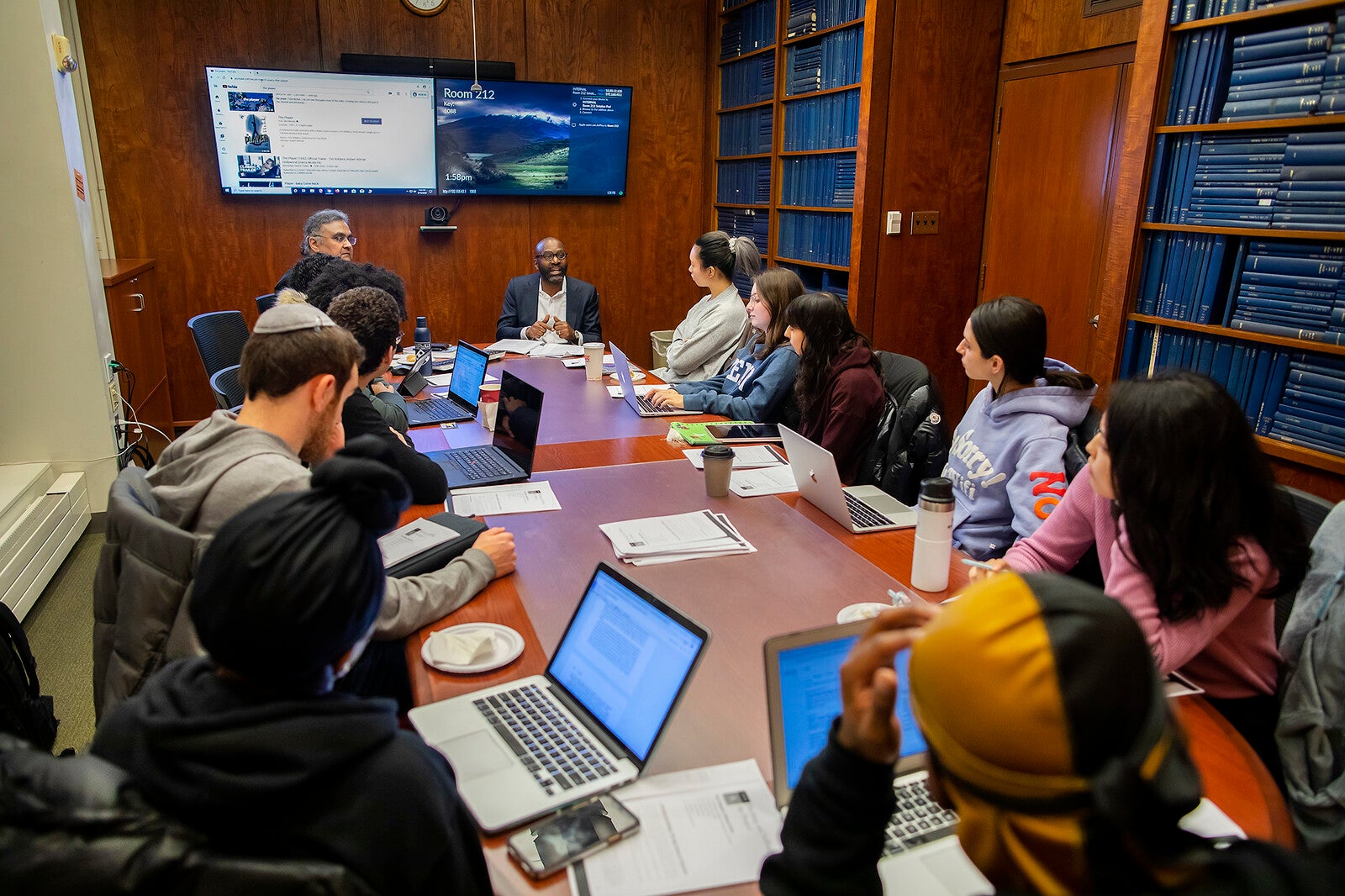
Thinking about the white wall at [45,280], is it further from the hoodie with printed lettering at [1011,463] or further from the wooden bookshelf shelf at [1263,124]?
the wooden bookshelf shelf at [1263,124]

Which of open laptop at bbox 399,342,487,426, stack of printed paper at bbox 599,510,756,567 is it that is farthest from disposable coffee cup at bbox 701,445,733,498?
open laptop at bbox 399,342,487,426

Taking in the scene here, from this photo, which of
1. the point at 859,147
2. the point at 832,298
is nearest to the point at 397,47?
the point at 859,147

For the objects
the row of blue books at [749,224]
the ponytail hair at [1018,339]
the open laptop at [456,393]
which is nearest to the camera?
the ponytail hair at [1018,339]

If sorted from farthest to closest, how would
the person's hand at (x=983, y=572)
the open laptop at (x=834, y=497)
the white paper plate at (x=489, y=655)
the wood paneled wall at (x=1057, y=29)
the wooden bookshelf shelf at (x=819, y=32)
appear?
the wooden bookshelf shelf at (x=819, y=32) < the wood paneled wall at (x=1057, y=29) < the open laptop at (x=834, y=497) < the person's hand at (x=983, y=572) < the white paper plate at (x=489, y=655)

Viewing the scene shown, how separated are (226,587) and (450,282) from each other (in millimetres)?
5276

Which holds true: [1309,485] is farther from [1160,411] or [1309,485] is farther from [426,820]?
[426,820]

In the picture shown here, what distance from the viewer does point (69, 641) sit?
3.00 m

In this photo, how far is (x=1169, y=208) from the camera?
2896 mm

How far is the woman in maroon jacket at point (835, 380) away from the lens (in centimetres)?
288

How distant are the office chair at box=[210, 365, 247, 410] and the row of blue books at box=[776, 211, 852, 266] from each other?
3.06 m

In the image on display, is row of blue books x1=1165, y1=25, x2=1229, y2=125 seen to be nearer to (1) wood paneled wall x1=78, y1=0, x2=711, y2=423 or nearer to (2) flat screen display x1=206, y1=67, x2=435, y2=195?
(1) wood paneled wall x1=78, y1=0, x2=711, y2=423

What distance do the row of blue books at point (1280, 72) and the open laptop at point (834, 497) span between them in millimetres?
1632

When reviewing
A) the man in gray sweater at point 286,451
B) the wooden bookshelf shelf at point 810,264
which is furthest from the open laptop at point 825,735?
the wooden bookshelf shelf at point 810,264

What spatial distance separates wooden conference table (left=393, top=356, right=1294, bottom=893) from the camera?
126cm
